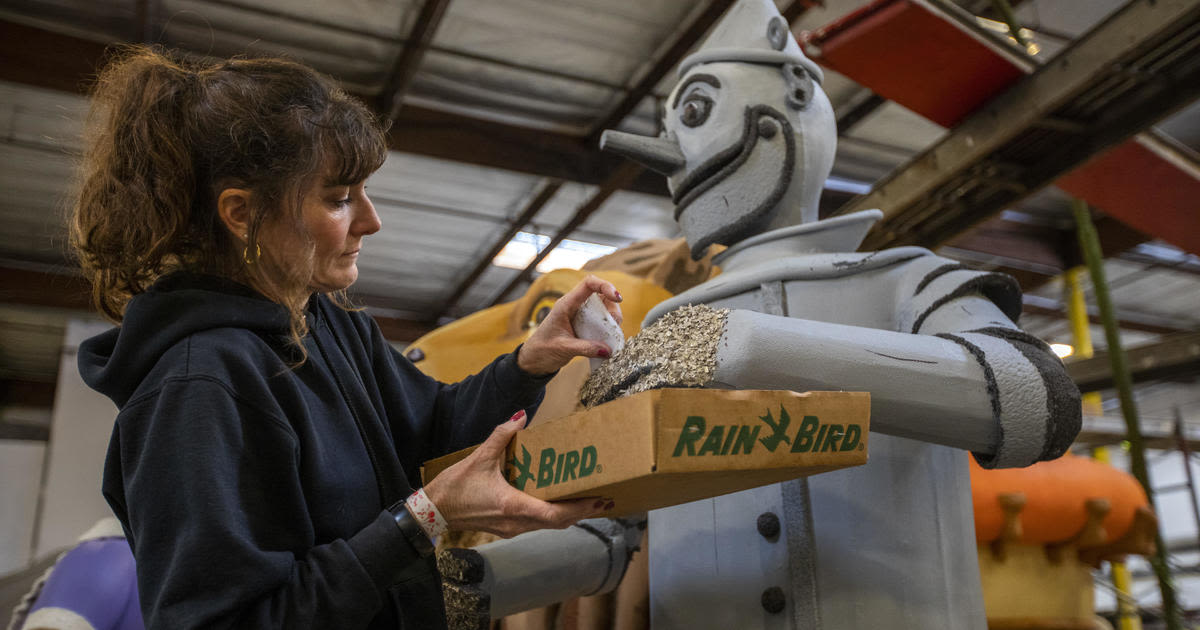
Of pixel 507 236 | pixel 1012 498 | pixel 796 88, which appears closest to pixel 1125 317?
pixel 507 236

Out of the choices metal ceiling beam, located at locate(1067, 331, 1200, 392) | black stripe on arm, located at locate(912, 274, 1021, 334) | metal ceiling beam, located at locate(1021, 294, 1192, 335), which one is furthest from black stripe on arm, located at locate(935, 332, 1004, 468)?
metal ceiling beam, located at locate(1021, 294, 1192, 335)

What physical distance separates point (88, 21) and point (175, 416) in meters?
4.22

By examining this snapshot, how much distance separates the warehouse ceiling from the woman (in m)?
1.78

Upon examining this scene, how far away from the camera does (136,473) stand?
1014mm

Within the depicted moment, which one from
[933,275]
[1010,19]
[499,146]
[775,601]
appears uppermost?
[499,146]

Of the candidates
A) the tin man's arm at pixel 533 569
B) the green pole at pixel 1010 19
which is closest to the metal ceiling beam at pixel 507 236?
the green pole at pixel 1010 19

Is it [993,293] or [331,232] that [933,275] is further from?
[331,232]

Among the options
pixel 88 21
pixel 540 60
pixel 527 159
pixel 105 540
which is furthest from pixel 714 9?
pixel 105 540

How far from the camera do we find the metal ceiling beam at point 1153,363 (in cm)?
370

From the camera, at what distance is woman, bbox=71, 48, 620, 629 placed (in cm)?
99

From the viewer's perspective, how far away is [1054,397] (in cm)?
136

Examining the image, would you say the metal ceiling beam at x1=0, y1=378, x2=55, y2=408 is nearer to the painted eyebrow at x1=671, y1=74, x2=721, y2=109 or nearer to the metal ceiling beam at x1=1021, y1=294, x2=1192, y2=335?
the metal ceiling beam at x1=1021, y1=294, x2=1192, y2=335

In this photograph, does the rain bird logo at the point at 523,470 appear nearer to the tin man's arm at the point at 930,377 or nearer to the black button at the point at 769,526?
the tin man's arm at the point at 930,377

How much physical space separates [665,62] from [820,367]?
3.71 m
